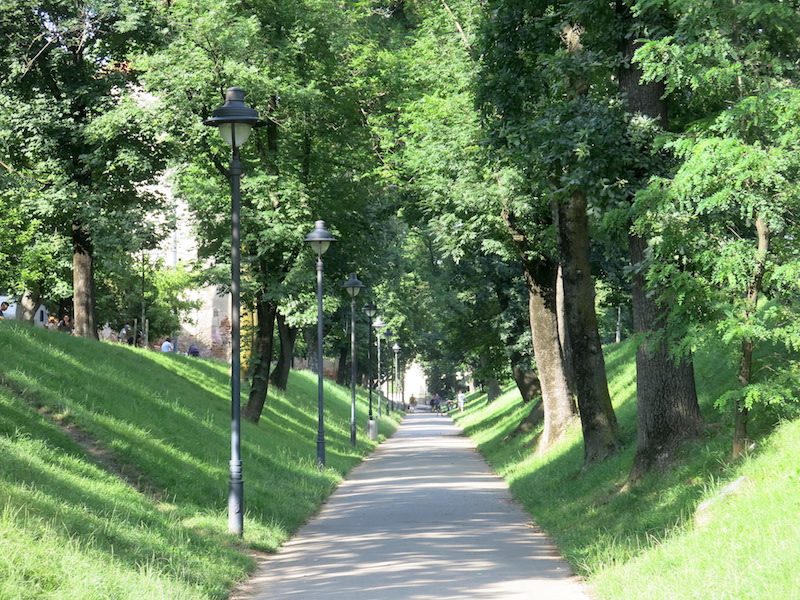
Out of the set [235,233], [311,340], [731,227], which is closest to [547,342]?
[235,233]

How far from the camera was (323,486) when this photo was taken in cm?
2078

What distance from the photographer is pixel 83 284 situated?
89.0 feet

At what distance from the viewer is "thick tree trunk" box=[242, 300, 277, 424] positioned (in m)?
27.7

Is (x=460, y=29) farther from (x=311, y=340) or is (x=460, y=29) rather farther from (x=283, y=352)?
(x=311, y=340)

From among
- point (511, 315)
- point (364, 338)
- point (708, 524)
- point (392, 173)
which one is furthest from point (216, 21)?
point (364, 338)

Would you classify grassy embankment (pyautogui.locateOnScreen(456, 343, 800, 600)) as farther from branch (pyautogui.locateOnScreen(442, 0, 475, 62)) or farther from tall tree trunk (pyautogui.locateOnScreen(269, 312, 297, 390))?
tall tree trunk (pyautogui.locateOnScreen(269, 312, 297, 390))

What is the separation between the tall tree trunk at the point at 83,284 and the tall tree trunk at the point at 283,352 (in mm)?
5460

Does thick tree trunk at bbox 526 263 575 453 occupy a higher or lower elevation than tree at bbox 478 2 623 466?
lower

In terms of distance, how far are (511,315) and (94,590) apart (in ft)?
90.5

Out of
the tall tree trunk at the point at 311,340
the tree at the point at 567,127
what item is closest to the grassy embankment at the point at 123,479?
the tree at the point at 567,127

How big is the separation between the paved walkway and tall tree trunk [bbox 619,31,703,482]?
1.87 metres

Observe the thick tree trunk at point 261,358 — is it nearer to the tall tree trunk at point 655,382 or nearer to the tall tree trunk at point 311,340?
the tall tree trunk at point 655,382

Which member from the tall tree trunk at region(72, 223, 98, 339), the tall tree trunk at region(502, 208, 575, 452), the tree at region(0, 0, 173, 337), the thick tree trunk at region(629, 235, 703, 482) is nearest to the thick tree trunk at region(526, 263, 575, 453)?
the tall tree trunk at region(502, 208, 575, 452)

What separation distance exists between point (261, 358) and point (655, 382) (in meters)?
15.3
